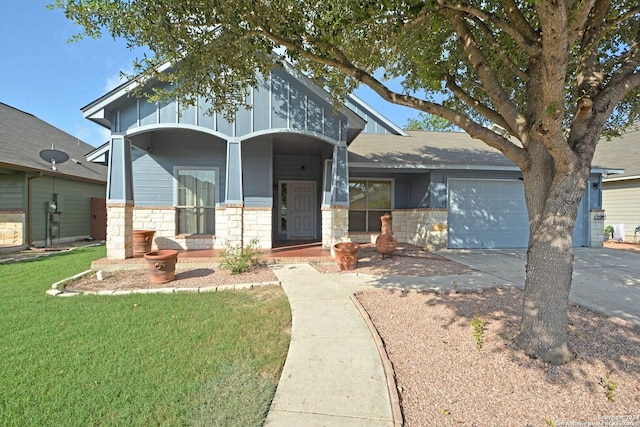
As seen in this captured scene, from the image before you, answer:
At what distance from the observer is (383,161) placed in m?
9.88

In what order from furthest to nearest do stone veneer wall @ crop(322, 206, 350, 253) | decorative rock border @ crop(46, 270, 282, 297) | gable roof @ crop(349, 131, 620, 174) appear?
gable roof @ crop(349, 131, 620, 174) → stone veneer wall @ crop(322, 206, 350, 253) → decorative rock border @ crop(46, 270, 282, 297)

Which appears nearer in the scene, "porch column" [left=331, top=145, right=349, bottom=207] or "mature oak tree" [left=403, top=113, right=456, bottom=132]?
"porch column" [left=331, top=145, right=349, bottom=207]

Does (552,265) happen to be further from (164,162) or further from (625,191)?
(625,191)

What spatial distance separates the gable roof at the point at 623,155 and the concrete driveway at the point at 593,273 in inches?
198

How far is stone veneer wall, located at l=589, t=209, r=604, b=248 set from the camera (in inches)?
424

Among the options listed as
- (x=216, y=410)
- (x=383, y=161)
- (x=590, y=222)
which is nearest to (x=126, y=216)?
(x=216, y=410)

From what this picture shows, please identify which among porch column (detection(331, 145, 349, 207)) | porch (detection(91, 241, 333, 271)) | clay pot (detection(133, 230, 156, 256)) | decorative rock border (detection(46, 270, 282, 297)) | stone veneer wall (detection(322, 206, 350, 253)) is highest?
porch column (detection(331, 145, 349, 207))

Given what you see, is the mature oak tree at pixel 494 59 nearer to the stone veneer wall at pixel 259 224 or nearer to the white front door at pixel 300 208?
the stone veneer wall at pixel 259 224

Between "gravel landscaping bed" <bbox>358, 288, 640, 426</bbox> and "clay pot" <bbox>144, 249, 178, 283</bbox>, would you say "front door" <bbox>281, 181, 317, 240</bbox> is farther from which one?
"gravel landscaping bed" <bbox>358, 288, 640, 426</bbox>

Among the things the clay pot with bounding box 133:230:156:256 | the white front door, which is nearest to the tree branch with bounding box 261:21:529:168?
the clay pot with bounding box 133:230:156:256

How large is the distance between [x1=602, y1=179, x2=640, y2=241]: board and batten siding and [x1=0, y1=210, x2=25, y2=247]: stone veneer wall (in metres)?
24.2

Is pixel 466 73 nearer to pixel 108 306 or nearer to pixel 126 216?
pixel 108 306

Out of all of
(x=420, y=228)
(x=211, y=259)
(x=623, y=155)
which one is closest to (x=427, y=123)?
(x=623, y=155)

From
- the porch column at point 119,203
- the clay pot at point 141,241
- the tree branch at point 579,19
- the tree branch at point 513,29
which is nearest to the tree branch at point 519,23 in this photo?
the tree branch at point 513,29
